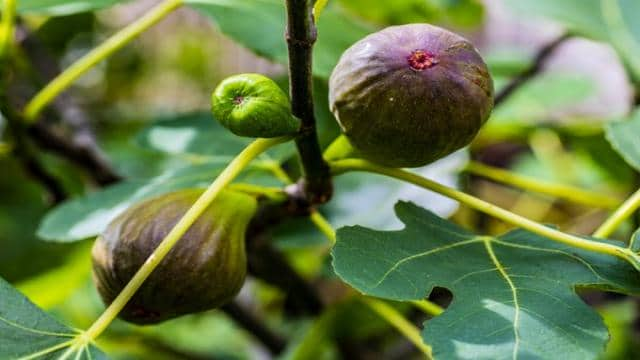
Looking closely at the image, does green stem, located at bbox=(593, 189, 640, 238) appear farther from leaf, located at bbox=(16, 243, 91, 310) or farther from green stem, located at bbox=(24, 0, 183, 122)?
leaf, located at bbox=(16, 243, 91, 310)

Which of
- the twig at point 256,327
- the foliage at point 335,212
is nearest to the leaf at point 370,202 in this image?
the foliage at point 335,212

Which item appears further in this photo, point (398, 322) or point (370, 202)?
point (370, 202)

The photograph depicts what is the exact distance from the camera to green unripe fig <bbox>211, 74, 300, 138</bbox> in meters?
Result: 0.64

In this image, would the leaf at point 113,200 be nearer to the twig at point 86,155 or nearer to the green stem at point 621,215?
the twig at point 86,155

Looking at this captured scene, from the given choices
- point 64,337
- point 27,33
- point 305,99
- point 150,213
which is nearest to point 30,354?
point 64,337

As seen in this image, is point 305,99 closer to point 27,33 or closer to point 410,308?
point 410,308

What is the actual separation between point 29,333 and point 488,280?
1.13 feet

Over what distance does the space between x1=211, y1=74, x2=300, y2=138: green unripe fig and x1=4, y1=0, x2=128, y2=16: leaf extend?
41 centimetres

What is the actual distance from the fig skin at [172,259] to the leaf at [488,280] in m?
0.10

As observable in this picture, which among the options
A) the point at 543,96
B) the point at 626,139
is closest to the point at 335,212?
the point at 626,139

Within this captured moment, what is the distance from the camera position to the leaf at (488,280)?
610mm

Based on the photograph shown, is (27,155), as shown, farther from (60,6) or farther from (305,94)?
(305,94)

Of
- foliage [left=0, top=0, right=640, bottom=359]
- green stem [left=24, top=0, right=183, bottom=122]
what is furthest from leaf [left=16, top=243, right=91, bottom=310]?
green stem [left=24, top=0, right=183, bottom=122]

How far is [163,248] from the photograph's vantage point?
666 millimetres
